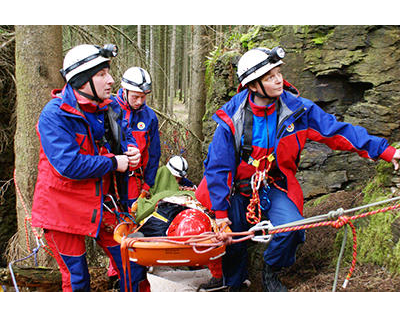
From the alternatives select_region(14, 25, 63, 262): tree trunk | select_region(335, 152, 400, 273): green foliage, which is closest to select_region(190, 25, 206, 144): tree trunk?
select_region(14, 25, 63, 262): tree trunk

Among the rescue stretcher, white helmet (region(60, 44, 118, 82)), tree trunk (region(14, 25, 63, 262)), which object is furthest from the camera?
tree trunk (region(14, 25, 63, 262))

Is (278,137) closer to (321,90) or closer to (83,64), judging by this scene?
(83,64)

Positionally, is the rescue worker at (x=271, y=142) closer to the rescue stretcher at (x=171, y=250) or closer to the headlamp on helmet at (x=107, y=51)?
the rescue stretcher at (x=171, y=250)

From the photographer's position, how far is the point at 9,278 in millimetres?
3664

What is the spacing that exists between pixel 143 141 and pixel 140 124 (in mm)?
267

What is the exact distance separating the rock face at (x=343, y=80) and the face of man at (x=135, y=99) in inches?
89.5

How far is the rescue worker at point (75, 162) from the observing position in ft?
9.98

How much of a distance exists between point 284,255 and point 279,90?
159 cm

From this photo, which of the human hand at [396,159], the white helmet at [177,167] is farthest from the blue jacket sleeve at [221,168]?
the white helmet at [177,167]

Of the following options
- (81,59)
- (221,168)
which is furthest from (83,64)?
(221,168)

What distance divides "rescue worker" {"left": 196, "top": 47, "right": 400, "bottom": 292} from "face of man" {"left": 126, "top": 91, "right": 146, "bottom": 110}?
1956 millimetres

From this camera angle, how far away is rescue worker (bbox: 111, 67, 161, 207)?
16.4ft

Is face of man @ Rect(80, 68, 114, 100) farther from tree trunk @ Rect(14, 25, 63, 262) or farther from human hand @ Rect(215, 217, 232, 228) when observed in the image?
human hand @ Rect(215, 217, 232, 228)

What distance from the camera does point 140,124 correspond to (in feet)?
17.1
